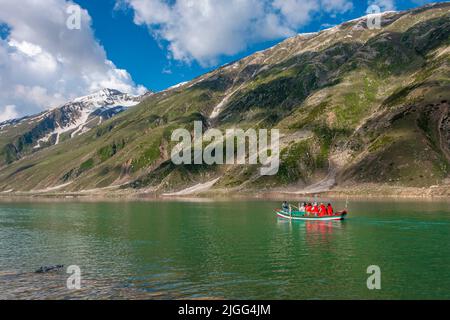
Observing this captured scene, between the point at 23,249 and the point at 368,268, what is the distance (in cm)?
5943

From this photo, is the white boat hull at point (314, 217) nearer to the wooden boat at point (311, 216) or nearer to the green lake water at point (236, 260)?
the wooden boat at point (311, 216)

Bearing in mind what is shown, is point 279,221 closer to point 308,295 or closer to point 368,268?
point 368,268

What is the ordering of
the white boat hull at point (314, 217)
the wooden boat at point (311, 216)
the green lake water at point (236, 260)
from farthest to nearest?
the white boat hull at point (314, 217), the wooden boat at point (311, 216), the green lake water at point (236, 260)

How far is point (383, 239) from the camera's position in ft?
273

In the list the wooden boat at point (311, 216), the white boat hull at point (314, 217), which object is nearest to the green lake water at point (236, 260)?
the white boat hull at point (314, 217)

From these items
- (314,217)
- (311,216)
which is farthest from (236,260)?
(311,216)

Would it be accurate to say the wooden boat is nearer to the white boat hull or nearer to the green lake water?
the white boat hull

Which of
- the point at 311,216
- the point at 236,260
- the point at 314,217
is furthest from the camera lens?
the point at 311,216

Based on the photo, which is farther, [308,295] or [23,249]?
[23,249]

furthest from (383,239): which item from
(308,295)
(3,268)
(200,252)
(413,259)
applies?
(3,268)

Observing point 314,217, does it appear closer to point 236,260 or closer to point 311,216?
point 311,216

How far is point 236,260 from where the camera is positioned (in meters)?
66.0

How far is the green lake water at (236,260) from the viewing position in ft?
158
